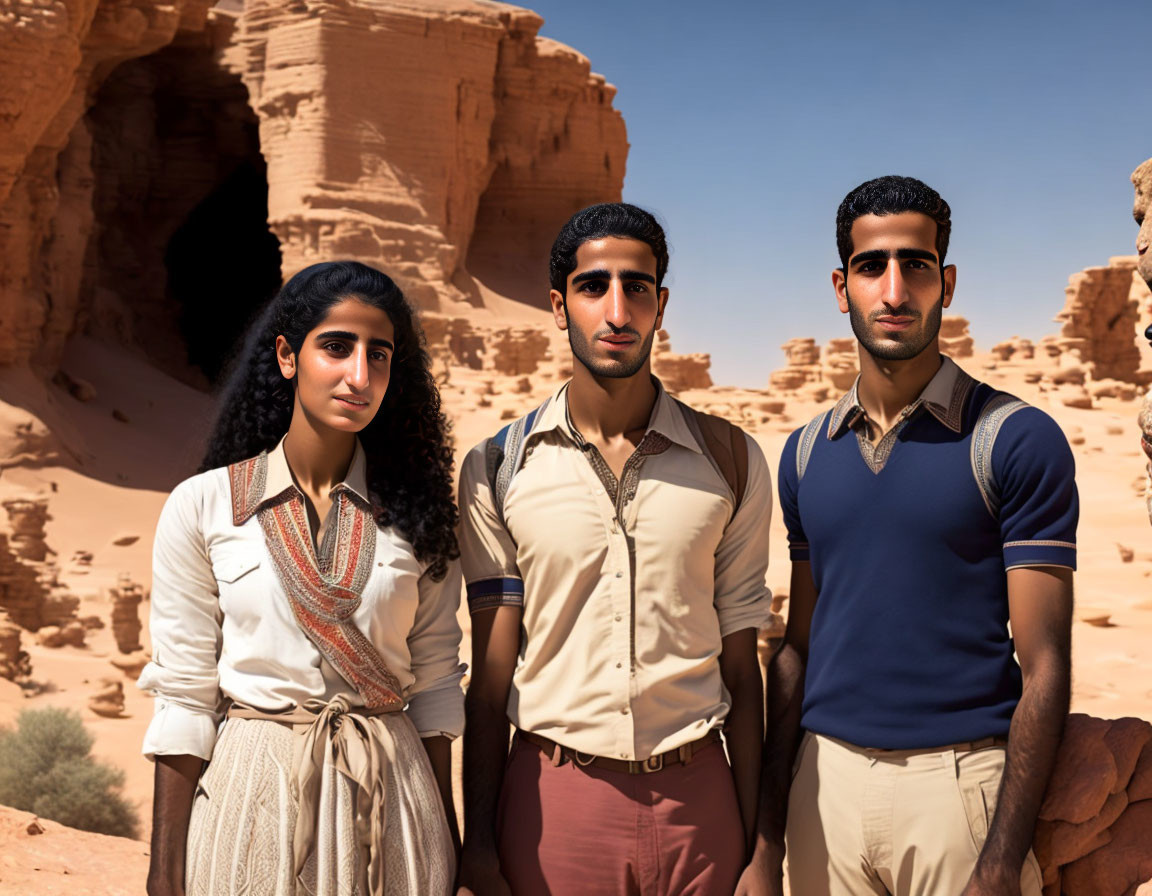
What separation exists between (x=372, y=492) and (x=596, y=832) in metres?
0.88

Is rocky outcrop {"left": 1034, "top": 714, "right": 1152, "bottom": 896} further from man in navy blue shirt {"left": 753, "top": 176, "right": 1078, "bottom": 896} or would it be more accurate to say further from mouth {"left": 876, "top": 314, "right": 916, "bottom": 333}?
mouth {"left": 876, "top": 314, "right": 916, "bottom": 333}

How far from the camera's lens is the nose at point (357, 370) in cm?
239

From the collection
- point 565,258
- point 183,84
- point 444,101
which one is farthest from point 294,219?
point 565,258

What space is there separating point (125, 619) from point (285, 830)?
31.5ft

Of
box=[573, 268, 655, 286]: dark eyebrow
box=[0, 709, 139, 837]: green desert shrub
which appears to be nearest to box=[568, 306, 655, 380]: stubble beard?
box=[573, 268, 655, 286]: dark eyebrow

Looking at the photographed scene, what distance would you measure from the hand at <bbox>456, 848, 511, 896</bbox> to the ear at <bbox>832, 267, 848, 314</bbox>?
4.85ft

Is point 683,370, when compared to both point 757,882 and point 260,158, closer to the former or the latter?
point 260,158

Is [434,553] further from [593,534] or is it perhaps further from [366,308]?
[366,308]

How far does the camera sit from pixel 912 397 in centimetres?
252

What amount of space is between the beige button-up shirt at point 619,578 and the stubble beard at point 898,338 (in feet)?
1.19

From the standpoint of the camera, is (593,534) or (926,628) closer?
(926,628)

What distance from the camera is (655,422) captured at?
2594mm

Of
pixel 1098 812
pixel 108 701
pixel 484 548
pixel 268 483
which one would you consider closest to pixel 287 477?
pixel 268 483

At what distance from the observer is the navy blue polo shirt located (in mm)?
2238
